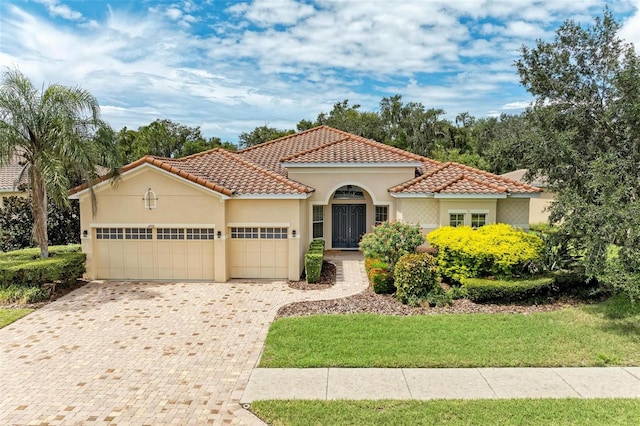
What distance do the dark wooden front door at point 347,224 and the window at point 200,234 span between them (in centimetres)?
739

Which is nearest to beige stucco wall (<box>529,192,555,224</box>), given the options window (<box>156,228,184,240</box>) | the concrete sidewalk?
the concrete sidewalk

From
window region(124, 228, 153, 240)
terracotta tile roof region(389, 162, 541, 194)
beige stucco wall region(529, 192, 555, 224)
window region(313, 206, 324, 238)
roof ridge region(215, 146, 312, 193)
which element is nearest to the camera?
window region(124, 228, 153, 240)

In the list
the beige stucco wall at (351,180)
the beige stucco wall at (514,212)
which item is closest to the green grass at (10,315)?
the beige stucco wall at (351,180)

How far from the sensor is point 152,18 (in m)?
15.5

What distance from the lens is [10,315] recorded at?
12578mm

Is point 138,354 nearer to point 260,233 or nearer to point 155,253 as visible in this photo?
point 155,253

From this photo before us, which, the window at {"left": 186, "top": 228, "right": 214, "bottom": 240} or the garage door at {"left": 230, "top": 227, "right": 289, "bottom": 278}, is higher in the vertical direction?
the window at {"left": 186, "top": 228, "right": 214, "bottom": 240}

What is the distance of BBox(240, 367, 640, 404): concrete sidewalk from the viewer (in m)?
7.84

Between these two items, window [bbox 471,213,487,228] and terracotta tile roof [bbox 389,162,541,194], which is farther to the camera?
window [bbox 471,213,487,228]

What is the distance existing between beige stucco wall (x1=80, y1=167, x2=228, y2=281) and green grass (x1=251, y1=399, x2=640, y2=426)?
32.5 feet

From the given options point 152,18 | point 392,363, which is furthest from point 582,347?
point 152,18

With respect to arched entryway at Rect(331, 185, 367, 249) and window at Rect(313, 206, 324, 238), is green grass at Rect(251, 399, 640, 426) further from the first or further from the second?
arched entryway at Rect(331, 185, 367, 249)

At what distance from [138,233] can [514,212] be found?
15.6 metres

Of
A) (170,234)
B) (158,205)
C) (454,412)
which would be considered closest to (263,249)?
(170,234)
